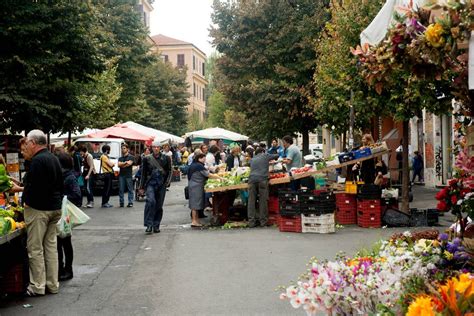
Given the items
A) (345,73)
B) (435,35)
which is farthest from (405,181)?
(435,35)

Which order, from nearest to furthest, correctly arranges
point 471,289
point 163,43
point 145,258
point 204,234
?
point 471,289, point 145,258, point 204,234, point 163,43

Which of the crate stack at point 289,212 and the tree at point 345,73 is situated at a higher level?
the tree at point 345,73

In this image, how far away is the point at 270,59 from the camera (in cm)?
3031

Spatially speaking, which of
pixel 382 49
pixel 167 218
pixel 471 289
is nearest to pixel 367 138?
pixel 167 218

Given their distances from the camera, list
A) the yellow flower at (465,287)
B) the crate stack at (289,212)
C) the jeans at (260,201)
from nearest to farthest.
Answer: the yellow flower at (465,287), the crate stack at (289,212), the jeans at (260,201)

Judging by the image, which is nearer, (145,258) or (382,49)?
(382,49)

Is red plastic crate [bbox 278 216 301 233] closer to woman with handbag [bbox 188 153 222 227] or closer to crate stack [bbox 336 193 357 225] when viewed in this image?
crate stack [bbox 336 193 357 225]

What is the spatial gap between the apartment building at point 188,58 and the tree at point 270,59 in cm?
6266

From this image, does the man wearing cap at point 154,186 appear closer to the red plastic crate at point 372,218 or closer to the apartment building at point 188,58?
the red plastic crate at point 372,218

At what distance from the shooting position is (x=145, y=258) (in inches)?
413

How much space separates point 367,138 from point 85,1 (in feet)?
27.5

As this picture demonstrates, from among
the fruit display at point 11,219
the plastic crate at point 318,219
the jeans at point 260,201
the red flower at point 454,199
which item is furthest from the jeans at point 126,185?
the red flower at point 454,199

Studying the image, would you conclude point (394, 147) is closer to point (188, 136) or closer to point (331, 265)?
point (188, 136)

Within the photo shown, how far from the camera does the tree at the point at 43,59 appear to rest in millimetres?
15336
